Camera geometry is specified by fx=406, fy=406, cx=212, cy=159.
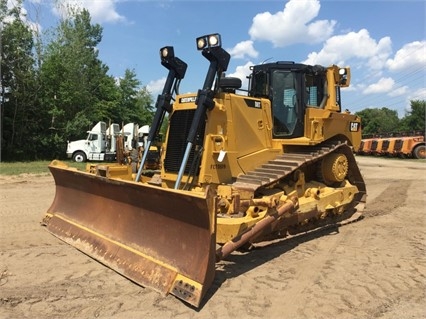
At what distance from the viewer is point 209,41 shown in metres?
5.80

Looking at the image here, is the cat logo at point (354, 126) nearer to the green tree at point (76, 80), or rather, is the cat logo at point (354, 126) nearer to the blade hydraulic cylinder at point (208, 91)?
the blade hydraulic cylinder at point (208, 91)

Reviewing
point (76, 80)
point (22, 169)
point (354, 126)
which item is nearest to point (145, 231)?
point (354, 126)

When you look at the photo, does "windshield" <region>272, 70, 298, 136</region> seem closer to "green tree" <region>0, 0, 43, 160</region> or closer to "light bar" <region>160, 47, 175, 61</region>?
"light bar" <region>160, 47, 175, 61</region>

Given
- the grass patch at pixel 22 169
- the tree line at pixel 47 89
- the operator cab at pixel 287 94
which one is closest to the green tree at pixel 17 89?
the tree line at pixel 47 89

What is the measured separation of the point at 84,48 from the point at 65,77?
6.51 m

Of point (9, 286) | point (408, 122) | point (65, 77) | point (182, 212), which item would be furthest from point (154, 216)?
point (408, 122)

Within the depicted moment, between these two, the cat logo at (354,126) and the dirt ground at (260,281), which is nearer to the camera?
the dirt ground at (260,281)

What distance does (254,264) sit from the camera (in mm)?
5164

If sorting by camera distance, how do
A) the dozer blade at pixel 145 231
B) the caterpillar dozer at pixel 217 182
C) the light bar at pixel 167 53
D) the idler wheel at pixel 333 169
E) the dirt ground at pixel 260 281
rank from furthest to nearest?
1. the idler wheel at pixel 333 169
2. the light bar at pixel 167 53
3. the caterpillar dozer at pixel 217 182
4. the dozer blade at pixel 145 231
5. the dirt ground at pixel 260 281

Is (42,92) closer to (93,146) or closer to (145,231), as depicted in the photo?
(93,146)

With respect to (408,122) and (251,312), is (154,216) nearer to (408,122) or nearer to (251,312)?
(251,312)

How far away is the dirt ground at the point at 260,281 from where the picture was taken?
152 inches

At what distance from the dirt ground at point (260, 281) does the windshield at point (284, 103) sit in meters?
1.91

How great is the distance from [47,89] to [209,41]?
22739 mm
